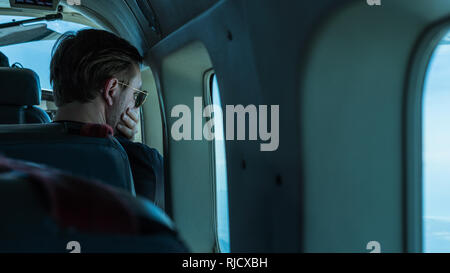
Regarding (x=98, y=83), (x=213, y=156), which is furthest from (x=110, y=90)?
(x=213, y=156)

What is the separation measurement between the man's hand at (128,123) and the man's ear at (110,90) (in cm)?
49

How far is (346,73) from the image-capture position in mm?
1432

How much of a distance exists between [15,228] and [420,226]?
153 centimetres

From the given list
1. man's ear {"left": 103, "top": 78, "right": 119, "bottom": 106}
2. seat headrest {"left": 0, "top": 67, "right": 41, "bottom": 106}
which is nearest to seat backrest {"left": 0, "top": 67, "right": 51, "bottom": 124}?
seat headrest {"left": 0, "top": 67, "right": 41, "bottom": 106}

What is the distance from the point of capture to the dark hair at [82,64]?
1733 millimetres

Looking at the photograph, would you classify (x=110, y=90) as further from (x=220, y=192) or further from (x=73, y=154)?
(x=220, y=192)

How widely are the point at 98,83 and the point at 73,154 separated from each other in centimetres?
61

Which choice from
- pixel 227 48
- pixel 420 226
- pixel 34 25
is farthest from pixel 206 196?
pixel 34 25

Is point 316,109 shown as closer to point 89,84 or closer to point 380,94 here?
point 380,94

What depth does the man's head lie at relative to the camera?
5.70 ft

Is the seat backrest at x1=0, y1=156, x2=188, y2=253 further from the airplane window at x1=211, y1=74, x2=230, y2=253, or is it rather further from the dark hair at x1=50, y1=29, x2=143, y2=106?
the airplane window at x1=211, y1=74, x2=230, y2=253

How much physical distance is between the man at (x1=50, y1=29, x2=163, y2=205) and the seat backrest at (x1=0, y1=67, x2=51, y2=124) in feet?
3.83

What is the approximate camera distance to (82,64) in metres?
1.74
